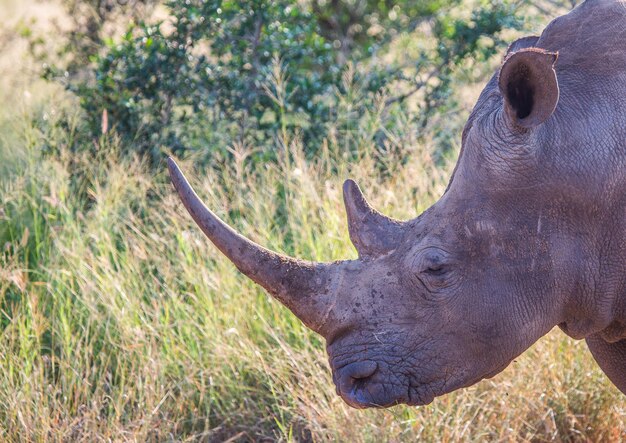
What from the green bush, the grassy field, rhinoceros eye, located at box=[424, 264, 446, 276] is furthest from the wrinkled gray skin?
the green bush

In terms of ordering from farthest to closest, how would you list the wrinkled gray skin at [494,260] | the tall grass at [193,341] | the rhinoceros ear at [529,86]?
1. the tall grass at [193,341]
2. the wrinkled gray skin at [494,260]
3. the rhinoceros ear at [529,86]

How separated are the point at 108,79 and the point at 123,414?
2.79 m

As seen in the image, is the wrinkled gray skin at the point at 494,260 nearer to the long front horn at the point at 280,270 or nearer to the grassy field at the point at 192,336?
the long front horn at the point at 280,270

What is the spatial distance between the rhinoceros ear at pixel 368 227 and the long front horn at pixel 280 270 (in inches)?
5.3

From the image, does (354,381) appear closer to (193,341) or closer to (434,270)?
(434,270)

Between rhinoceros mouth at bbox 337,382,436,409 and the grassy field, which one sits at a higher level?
the grassy field

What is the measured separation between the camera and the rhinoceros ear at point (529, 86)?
3030mm

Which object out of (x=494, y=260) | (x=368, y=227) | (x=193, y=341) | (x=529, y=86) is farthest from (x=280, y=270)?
(x=193, y=341)

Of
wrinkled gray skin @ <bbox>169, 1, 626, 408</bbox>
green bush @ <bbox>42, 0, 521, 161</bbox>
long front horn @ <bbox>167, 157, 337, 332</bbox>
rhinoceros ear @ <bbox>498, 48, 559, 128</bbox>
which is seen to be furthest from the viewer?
green bush @ <bbox>42, 0, 521, 161</bbox>

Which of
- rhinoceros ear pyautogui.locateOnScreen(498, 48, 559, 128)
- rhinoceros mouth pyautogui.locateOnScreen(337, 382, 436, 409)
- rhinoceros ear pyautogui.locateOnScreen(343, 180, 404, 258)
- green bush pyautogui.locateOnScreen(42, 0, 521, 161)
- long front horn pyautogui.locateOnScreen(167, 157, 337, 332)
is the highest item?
green bush pyautogui.locateOnScreen(42, 0, 521, 161)

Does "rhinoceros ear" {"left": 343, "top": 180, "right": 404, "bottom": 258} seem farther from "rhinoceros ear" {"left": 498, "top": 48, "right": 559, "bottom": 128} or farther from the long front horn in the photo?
"rhinoceros ear" {"left": 498, "top": 48, "right": 559, "bottom": 128}

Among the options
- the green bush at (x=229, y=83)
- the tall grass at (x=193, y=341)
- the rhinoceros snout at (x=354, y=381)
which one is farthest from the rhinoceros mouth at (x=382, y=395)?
the green bush at (x=229, y=83)

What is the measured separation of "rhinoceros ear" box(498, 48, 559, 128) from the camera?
3030 millimetres

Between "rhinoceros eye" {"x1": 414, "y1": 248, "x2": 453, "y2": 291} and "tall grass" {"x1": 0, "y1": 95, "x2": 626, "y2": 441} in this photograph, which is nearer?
"rhinoceros eye" {"x1": 414, "y1": 248, "x2": 453, "y2": 291}
